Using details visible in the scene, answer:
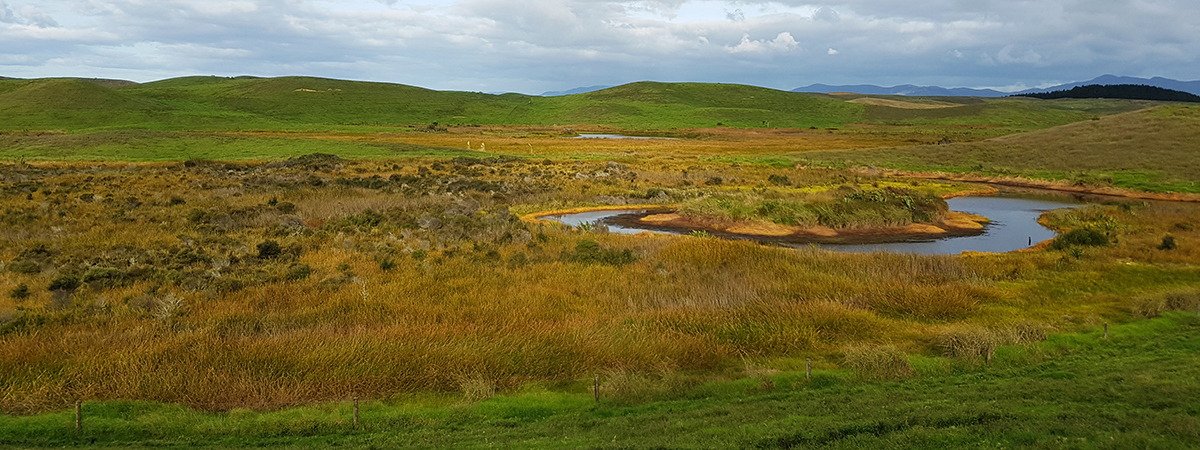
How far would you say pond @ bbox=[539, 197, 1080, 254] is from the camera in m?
26.5

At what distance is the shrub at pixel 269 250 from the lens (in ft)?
66.3

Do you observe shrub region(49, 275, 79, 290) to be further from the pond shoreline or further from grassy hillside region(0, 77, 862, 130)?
grassy hillside region(0, 77, 862, 130)

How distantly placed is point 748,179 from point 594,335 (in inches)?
1505

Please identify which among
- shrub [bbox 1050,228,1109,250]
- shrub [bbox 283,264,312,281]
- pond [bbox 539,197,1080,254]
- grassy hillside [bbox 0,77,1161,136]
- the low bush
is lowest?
pond [bbox 539,197,1080,254]

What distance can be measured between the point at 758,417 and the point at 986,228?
26195 mm

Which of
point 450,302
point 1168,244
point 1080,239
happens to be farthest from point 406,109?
point 450,302

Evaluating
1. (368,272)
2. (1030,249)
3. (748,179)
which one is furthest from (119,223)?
(748,179)

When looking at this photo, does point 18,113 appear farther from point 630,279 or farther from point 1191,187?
point 1191,187

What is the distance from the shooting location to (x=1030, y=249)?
24984mm

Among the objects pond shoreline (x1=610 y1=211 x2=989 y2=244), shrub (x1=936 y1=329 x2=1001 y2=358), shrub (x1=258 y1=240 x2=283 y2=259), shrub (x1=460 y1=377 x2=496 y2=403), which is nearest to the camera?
shrub (x1=460 y1=377 x2=496 y2=403)

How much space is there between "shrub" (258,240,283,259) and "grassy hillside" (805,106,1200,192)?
50.2 meters

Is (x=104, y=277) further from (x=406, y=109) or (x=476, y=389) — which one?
(x=406, y=109)

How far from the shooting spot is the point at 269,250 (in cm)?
2047

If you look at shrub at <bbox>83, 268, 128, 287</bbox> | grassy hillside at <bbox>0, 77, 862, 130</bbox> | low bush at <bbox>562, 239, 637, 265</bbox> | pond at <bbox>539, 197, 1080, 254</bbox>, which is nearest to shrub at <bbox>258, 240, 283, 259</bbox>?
shrub at <bbox>83, 268, 128, 287</bbox>
